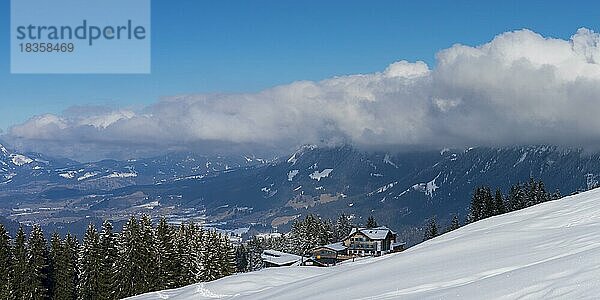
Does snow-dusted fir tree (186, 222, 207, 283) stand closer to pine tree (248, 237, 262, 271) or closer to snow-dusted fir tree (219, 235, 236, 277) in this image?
snow-dusted fir tree (219, 235, 236, 277)

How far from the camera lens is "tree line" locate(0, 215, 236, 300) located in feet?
171

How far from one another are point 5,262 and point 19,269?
1361 millimetres

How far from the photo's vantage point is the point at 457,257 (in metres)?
17.8

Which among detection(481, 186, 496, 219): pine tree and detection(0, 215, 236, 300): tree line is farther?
detection(481, 186, 496, 219): pine tree

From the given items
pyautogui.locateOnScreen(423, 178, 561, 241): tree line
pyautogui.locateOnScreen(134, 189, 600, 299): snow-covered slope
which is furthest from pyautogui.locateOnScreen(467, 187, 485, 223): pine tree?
pyautogui.locateOnScreen(134, 189, 600, 299): snow-covered slope

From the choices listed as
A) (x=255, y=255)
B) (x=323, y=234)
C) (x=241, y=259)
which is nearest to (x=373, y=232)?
(x=323, y=234)

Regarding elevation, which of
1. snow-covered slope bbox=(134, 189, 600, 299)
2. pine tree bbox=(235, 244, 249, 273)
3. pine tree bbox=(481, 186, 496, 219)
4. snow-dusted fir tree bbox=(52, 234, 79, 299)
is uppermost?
pine tree bbox=(481, 186, 496, 219)

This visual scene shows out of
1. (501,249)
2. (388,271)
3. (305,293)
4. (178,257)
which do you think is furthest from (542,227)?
(178,257)

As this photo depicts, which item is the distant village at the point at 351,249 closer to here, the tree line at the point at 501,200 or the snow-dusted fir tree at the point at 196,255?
the tree line at the point at 501,200

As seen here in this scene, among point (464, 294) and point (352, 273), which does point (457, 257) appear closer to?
point (352, 273)

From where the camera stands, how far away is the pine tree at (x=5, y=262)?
167 ft

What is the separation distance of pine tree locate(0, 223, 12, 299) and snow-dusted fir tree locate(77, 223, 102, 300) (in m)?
6.12

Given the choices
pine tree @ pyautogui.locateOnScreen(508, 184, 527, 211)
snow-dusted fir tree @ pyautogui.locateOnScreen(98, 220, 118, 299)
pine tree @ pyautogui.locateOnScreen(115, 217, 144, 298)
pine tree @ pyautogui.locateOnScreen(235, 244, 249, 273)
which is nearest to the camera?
pine tree @ pyautogui.locateOnScreen(115, 217, 144, 298)

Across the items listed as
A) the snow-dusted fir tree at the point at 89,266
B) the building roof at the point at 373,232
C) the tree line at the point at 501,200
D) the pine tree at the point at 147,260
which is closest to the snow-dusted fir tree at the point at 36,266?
the snow-dusted fir tree at the point at 89,266
